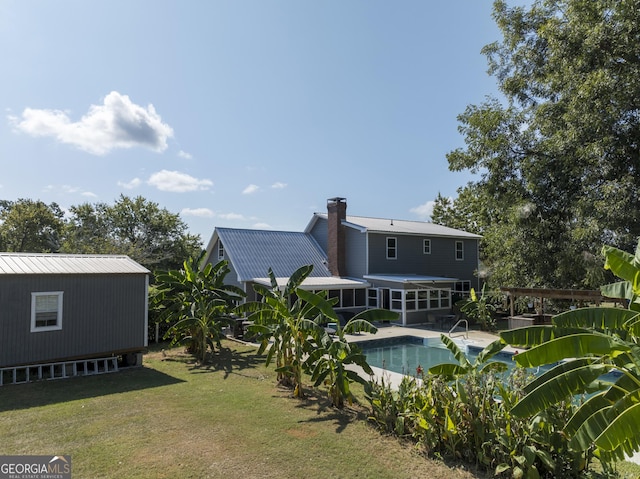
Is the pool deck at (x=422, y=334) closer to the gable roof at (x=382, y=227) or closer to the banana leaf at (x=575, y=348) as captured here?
the gable roof at (x=382, y=227)

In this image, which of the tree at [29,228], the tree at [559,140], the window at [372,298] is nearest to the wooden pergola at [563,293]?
the tree at [559,140]

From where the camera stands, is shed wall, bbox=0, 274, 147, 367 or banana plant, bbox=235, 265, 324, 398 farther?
shed wall, bbox=0, 274, 147, 367

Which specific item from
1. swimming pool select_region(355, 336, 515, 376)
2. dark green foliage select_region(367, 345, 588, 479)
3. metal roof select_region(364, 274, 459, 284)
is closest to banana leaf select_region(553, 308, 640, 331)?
dark green foliage select_region(367, 345, 588, 479)

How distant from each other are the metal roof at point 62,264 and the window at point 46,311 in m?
0.71

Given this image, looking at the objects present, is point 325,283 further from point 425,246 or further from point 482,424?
point 482,424

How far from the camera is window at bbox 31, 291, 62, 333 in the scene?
10.7 metres

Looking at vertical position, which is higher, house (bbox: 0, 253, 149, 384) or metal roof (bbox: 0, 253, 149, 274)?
metal roof (bbox: 0, 253, 149, 274)

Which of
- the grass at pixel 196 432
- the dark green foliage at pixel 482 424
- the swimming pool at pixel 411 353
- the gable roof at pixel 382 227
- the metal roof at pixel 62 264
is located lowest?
the swimming pool at pixel 411 353

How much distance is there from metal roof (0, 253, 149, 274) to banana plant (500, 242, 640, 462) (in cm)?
1162

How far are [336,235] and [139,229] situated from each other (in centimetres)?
2673

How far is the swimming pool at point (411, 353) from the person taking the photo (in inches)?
572

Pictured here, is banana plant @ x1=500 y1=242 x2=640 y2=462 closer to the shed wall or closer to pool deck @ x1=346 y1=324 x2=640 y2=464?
the shed wall

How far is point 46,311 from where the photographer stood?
35.7 ft

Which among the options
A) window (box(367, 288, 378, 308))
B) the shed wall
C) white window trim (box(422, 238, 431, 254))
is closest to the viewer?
the shed wall
